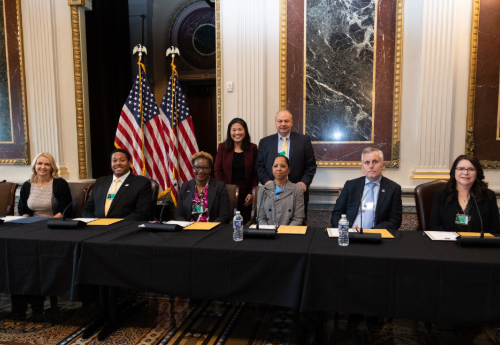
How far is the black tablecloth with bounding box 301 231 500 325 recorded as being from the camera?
169cm

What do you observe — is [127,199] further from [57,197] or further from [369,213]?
[369,213]

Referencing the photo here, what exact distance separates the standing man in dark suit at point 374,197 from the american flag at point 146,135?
8.75ft

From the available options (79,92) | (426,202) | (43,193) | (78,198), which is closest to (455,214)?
(426,202)

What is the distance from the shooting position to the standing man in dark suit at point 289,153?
11.8 ft

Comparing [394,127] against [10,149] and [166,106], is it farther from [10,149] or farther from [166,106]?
[10,149]

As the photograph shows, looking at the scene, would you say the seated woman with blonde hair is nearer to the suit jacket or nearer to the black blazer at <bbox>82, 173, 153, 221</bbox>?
the black blazer at <bbox>82, 173, 153, 221</bbox>

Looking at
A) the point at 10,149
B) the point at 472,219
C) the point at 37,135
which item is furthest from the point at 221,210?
the point at 10,149

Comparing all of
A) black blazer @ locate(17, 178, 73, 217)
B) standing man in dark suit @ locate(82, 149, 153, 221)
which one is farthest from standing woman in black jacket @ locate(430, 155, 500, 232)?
black blazer @ locate(17, 178, 73, 217)

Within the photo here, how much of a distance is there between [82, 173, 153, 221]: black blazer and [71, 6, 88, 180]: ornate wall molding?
2.02 metres

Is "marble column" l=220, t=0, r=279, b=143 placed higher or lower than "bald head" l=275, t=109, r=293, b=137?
higher

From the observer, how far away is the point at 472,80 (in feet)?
13.1

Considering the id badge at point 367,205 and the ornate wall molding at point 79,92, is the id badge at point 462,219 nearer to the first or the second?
the id badge at point 367,205

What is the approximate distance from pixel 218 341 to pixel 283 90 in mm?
3009

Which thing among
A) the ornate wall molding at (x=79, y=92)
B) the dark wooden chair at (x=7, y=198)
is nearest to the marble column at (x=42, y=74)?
the ornate wall molding at (x=79, y=92)
